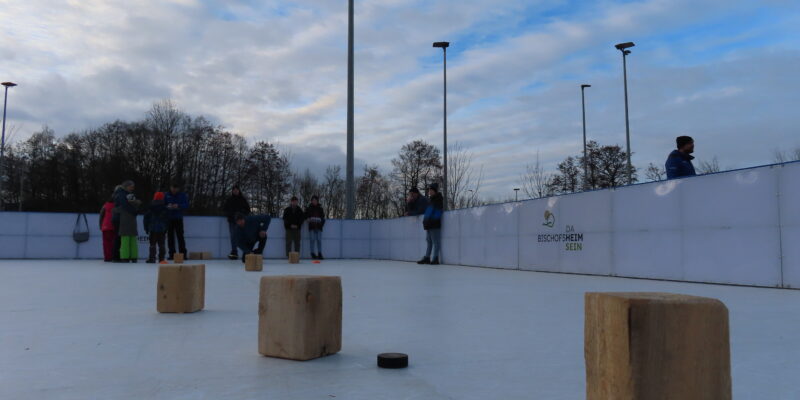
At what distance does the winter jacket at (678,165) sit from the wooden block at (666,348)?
792 cm

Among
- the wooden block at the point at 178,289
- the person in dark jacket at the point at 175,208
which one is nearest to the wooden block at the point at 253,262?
the person in dark jacket at the point at 175,208

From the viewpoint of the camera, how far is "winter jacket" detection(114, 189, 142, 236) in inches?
503

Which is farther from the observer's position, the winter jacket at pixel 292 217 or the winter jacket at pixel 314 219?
the winter jacket at pixel 314 219

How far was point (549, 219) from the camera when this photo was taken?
38.5ft

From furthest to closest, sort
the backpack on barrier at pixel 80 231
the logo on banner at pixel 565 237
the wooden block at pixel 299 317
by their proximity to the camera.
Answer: the backpack on barrier at pixel 80 231 < the logo on banner at pixel 565 237 < the wooden block at pixel 299 317

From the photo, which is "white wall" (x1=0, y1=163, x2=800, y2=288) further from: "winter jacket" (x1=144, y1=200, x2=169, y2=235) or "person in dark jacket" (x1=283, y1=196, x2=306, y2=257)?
"winter jacket" (x1=144, y1=200, x2=169, y2=235)

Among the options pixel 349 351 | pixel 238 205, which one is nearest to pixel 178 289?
pixel 349 351

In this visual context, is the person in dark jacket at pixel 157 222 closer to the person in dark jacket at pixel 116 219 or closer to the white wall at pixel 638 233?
the person in dark jacket at pixel 116 219

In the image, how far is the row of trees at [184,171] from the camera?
35312mm

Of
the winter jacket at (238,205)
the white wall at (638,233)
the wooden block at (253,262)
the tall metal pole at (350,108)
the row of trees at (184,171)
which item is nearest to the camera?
the white wall at (638,233)

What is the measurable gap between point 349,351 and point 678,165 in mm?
7444

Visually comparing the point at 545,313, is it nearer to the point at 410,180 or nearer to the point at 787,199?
the point at 787,199

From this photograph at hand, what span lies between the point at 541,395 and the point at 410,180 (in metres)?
32.6

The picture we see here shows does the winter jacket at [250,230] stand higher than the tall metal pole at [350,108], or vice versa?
the tall metal pole at [350,108]
